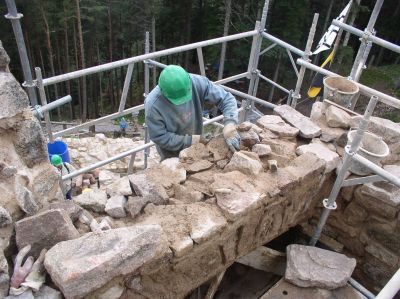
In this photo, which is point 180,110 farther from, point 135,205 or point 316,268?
point 316,268

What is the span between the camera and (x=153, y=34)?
58.0 feet

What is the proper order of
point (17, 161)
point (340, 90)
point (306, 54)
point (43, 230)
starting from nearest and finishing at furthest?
point (43, 230) < point (17, 161) < point (340, 90) < point (306, 54)

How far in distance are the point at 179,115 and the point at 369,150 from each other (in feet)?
6.39

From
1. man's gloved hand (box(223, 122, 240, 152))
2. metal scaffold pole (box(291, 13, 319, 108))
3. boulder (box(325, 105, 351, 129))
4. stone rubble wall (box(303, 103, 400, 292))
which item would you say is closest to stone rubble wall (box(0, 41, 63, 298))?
man's gloved hand (box(223, 122, 240, 152))

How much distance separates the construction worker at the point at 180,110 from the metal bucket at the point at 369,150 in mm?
1140

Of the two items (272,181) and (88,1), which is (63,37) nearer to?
(88,1)

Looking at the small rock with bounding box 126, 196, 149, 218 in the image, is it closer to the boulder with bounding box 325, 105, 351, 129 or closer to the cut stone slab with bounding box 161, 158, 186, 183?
the cut stone slab with bounding box 161, 158, 186, 183

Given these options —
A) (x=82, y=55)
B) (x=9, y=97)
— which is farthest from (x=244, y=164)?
(x=82, y=55)

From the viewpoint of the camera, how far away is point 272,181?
3.20 metres

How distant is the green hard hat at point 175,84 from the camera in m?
3.29

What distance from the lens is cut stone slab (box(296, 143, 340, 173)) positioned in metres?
3.55

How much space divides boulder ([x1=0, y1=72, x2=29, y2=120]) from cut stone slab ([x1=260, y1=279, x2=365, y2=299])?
2.43m

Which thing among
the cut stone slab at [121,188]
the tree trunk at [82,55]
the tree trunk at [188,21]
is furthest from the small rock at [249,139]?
the tree trunk at [188,21]

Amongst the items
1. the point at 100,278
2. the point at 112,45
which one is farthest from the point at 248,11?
the point at 100,278
